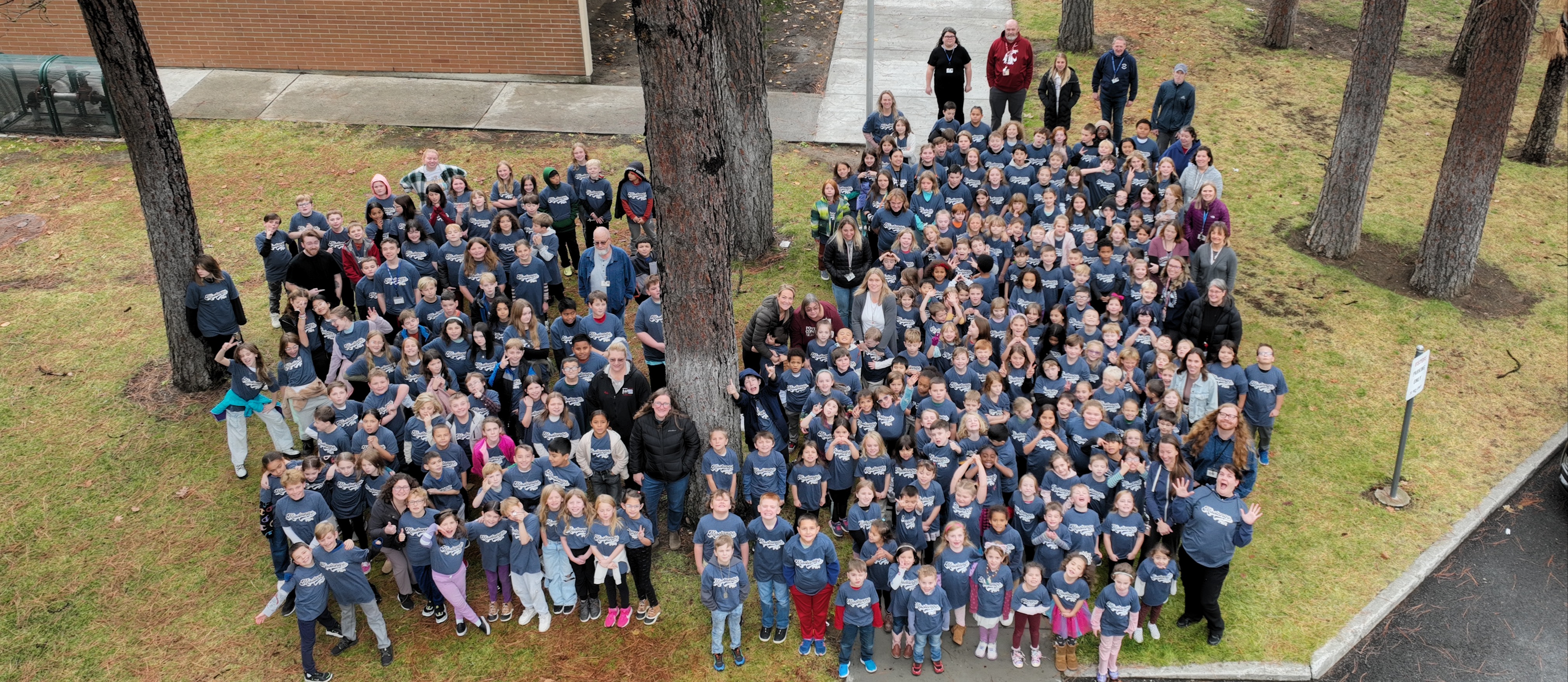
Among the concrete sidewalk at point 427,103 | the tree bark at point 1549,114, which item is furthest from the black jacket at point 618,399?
the tree bark at point 1549,114

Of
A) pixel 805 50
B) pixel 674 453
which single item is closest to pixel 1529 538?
pixel 674 453

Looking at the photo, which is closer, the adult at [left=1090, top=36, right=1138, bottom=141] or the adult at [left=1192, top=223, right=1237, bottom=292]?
the adult at [left=1192, top=223, right=1237, bottom=292]

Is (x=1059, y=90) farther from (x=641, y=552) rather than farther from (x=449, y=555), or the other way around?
(x=449, y=555)

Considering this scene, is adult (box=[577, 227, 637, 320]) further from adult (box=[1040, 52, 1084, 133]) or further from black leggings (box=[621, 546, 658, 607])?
adult (box=[1040, 52, 1084, 133])

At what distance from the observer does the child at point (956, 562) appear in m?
8.45

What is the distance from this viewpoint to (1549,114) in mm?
16531

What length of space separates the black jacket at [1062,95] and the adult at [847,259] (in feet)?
16.0

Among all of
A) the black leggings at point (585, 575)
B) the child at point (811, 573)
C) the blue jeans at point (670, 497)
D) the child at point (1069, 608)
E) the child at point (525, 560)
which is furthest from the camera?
the blue jeans at point (670, 497)

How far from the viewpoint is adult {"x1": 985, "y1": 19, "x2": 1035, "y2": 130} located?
50.4ft

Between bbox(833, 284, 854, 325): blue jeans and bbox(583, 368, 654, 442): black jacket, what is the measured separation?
2.99m

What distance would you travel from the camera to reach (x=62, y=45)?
19172mm

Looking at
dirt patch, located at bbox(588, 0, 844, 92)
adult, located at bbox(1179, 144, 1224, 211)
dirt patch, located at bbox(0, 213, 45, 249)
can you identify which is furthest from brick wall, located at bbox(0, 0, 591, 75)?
adult, located at bbox(1179, 144, 1224, 211)

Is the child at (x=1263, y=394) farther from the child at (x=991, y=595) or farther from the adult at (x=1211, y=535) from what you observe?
the child at (x=991, y=595)

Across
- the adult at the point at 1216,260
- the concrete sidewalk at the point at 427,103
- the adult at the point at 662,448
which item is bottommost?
the adult at the point at 662,448
